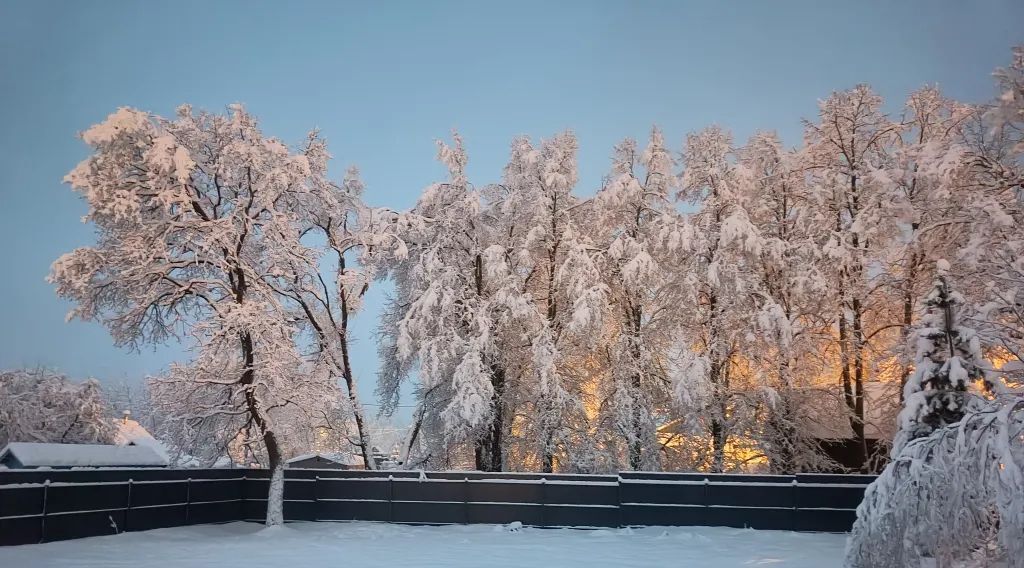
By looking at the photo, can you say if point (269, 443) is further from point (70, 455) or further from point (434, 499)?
point (70, 455)

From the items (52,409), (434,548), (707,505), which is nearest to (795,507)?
(707,505)

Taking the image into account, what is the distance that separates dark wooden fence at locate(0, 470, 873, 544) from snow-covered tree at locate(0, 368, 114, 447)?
9.40m

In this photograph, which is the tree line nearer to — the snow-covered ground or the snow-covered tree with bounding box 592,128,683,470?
the snow-covered tree with bounding box 592,128,683,470

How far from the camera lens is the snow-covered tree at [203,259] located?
1647 cm

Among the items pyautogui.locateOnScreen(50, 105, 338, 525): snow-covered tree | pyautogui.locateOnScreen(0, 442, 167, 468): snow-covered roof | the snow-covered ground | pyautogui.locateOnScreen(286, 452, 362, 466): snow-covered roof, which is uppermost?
pyautogui.locateOnScreen(50, 105, 338, 525): snow-covered tree

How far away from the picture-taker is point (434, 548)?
14750 millimetres

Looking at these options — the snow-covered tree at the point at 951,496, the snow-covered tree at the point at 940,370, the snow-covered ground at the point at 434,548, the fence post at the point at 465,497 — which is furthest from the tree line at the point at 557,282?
the snow-covered tree at the point at 951,496

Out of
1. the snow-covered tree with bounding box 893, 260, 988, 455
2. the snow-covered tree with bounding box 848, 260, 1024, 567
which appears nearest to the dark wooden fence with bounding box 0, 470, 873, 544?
the snow-covered tree with bounding box 893, 260, 988, 455

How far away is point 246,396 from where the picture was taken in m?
18.4

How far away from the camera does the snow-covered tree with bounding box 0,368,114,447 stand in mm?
23938

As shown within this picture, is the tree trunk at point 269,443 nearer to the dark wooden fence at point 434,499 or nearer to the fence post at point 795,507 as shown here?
the dark wooden fence at point 434,499

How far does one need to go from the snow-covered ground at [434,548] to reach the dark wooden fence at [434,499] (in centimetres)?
45

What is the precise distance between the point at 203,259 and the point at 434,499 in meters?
8.27

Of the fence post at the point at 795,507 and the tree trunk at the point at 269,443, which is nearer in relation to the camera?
the fence post at the point at 795,507
